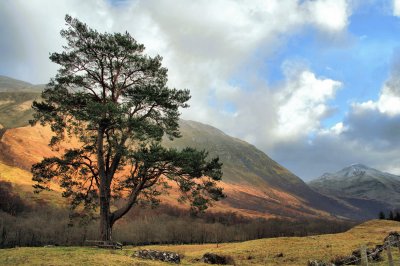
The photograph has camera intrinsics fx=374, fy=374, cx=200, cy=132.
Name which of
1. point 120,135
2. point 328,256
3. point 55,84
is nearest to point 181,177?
point 120,135

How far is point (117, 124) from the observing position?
38.3 meters

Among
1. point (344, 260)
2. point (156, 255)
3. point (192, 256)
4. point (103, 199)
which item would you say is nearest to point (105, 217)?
point (103, 199)

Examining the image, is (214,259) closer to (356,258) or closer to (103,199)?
(103,199)

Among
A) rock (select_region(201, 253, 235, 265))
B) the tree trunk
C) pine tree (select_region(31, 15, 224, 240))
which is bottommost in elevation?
rock (select_region(201, 253, 235, 265))

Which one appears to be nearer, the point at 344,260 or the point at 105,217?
the point at 105,217

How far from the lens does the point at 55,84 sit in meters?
42.2

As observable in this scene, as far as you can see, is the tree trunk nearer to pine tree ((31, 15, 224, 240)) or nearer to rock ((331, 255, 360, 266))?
pine tree ((31, 15, 224, 240))

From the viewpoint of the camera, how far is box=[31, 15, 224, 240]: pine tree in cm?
3844

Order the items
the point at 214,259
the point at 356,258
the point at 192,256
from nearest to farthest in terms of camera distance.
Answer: the point at 356,258 < the point at 214,259 < the point at 192,256

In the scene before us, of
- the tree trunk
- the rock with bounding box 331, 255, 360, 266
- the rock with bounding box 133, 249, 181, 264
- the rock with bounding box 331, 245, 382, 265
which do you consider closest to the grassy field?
the rock with bounding box 133, 249, 181, 264

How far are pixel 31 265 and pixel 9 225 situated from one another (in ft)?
482

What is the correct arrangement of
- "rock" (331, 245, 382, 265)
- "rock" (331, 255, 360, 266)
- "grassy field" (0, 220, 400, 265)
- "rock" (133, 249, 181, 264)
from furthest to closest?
"rock" (331, 255, 360, 266) → "rock" (331, 245, 382, 265) → "rock" (133, 249, 181, 264) → "grassy field" (0, 220, 400, 265)

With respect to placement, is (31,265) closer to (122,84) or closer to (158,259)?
(158,259)

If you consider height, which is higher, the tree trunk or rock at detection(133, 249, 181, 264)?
the tree trunk
